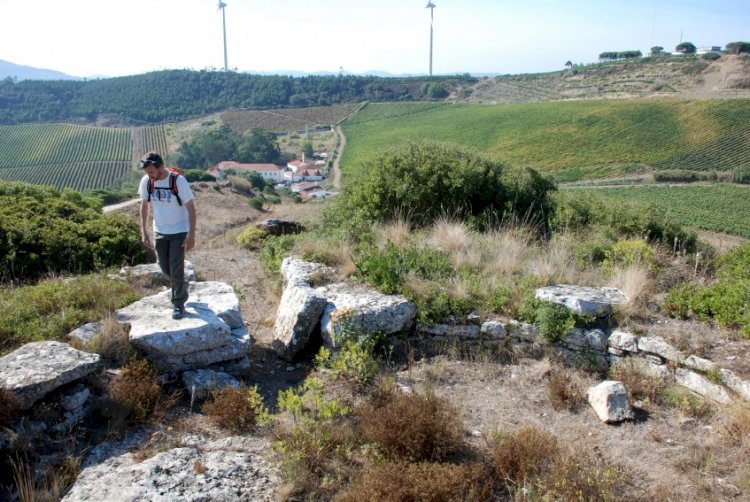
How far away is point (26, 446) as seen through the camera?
4.66 meters

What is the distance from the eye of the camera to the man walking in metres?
6.29

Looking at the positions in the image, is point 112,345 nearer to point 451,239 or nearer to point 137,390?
point 137,390

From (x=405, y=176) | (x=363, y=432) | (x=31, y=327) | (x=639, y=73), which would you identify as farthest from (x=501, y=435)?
(x=639, y=73)

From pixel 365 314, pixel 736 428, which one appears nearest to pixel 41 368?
pixel 365 314

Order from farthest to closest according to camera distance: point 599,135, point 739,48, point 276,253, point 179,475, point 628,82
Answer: point 739,48
point 628,82
point 599,135
point 276,253
point 179,475

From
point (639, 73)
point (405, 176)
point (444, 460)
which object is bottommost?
point (444, 460)

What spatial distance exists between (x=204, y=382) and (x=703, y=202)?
147ft

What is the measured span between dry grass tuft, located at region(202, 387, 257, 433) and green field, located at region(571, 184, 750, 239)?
2800cm

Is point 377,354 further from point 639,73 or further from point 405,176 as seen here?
point 639,73

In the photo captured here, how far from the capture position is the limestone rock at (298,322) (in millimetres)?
6758

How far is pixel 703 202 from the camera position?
40.5 m

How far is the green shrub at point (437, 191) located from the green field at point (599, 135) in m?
38.3

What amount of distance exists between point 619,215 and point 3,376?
11.3m

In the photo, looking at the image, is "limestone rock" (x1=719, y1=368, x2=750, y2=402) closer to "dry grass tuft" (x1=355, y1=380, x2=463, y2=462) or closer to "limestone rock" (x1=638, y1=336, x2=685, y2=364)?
"limestone rock" (x1=638, y1=336, x2=685, y2=364)
